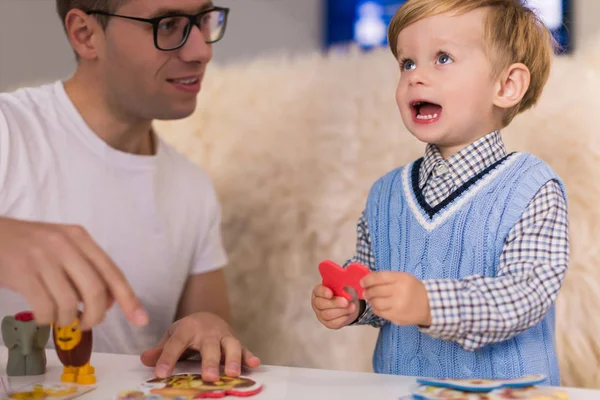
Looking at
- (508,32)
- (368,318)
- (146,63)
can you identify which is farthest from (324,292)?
(146,63)

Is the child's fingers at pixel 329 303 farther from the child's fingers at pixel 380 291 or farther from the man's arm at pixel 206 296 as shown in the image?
the man's arm at pixel 206 296

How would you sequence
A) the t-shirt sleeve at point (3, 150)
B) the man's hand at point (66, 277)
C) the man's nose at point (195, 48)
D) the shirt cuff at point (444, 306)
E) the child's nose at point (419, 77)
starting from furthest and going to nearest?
1. the man's nose at point (195, 48)
2. the t-shirt sleeve at point (3, 150)
3. the child's nose at point (419, 77)
4. the shirt cuff at point (444, 306)
5. the man's hand at point (66, 277)

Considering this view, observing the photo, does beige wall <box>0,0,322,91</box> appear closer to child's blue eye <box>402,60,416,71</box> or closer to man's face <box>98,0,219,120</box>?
man's face <box>98,0,219,120</box>

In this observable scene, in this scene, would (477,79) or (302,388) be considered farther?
(477,79)

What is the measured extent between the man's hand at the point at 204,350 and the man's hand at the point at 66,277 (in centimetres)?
13

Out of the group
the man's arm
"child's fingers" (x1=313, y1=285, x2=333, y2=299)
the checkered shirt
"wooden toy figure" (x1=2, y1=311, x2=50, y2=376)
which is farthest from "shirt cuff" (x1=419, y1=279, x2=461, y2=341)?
the man's arm

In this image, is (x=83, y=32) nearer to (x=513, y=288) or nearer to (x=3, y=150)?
(x=3, y=150)

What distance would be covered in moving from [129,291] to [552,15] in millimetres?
693

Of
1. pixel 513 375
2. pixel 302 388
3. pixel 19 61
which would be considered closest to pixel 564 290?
pixel 513 375

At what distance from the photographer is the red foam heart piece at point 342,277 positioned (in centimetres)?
64

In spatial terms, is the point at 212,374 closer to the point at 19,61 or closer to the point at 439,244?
the point at 439,244

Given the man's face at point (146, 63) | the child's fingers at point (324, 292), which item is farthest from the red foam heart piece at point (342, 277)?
the man's face at point (146, 63)

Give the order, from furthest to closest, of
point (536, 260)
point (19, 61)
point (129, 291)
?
point (19, 61) → point (536, 260) → point (129, 291)

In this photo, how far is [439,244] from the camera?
748 mm
